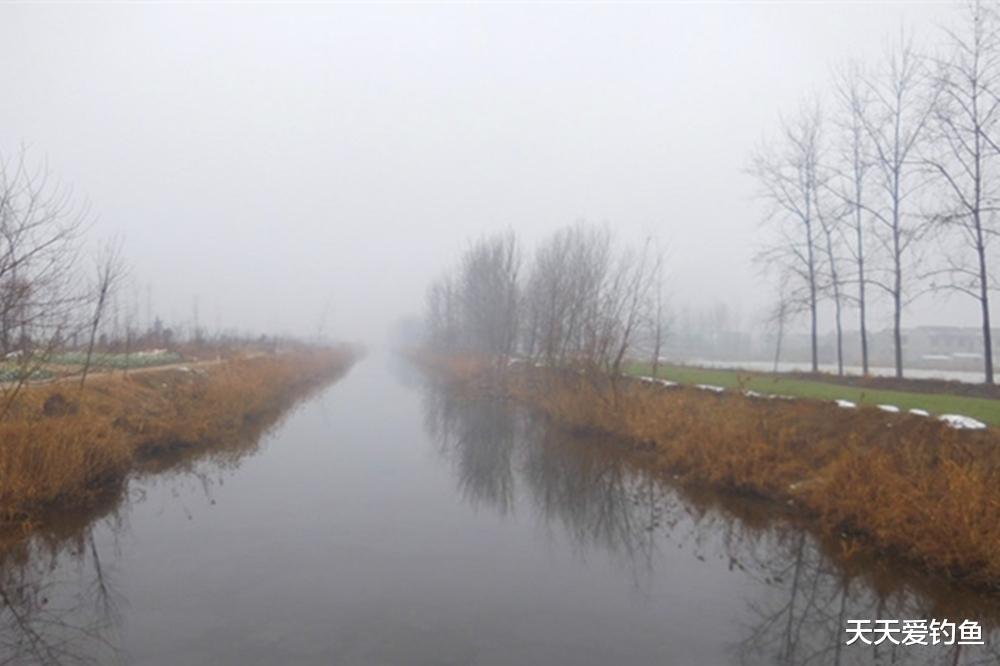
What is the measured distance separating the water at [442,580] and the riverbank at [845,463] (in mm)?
442

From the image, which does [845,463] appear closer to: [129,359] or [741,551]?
[741,551]

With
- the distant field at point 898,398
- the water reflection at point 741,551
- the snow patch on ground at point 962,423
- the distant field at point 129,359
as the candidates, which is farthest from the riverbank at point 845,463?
the distant field at point 129,359

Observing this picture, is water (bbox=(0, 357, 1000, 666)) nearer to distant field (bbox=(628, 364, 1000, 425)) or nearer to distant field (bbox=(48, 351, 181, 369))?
distant field (bbox=(628, 364, 1000, 425))

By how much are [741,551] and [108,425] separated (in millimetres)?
11107

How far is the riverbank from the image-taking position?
7.55m

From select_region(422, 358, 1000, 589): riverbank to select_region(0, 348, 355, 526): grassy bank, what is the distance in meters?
10.4

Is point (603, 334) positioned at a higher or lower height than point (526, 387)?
higher

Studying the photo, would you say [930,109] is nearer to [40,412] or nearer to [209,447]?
[209,447]

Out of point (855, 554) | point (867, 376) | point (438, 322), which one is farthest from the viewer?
Answer: point (438, 322)

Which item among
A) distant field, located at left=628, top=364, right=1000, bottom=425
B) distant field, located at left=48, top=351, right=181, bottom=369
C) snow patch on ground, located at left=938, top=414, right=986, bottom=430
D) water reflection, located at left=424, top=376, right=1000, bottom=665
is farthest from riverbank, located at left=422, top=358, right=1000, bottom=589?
distant field, located at left=48, top=351, right=181, bottom=369

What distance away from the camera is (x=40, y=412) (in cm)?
1159

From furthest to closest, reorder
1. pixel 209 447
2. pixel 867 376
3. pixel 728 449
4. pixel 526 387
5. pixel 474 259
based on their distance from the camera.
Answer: pixel 474 259 → pixel 526 387 → pixel 867 376 → pixel 209 447 → pixel 728 449

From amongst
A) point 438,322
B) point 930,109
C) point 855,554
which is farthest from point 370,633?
point 438,322

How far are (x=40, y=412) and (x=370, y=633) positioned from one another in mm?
8736
